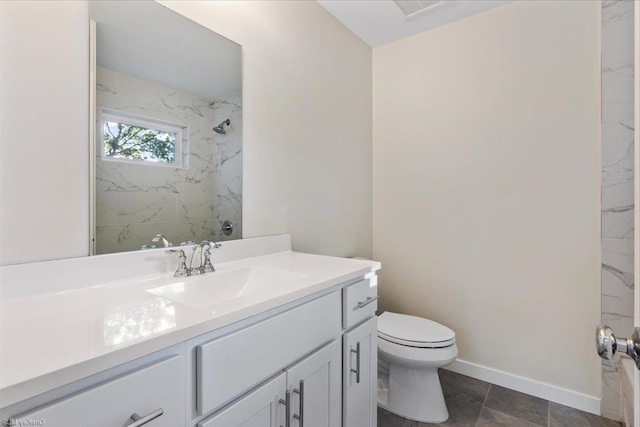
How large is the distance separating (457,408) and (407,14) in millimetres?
2431

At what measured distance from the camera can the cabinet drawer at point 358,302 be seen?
1.13 meters

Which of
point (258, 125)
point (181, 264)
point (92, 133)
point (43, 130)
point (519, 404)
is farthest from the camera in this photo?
point (519, 404)

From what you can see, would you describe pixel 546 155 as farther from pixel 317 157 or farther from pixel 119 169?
pixel 119 169

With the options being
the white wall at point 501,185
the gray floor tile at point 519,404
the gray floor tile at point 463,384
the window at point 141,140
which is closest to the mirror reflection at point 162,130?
the window at point 141,140

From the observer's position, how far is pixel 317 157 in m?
1.87

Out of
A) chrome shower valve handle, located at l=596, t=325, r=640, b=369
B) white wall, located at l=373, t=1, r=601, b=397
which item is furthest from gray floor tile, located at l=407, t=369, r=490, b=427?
chrome shower valve handle, located at l=596, t=325, r=640, b=369

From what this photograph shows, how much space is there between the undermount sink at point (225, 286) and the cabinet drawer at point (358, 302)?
200 mm

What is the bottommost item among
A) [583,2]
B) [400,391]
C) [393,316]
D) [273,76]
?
[400,391]

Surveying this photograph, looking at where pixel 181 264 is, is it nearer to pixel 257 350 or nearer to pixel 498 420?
pixel 257 350

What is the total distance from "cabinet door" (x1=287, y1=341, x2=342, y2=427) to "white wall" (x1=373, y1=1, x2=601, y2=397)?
1.31 metres

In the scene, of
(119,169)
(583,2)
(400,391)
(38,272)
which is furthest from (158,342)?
(583,2)

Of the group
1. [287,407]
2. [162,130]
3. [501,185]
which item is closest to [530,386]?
[501,185]

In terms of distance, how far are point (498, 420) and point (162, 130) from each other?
216cm

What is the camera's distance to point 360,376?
1.22 metres
